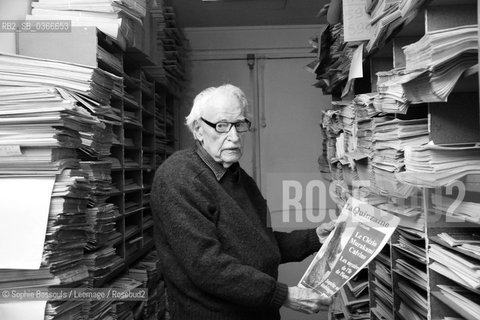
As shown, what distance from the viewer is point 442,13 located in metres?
1.23

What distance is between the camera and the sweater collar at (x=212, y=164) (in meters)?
1.73

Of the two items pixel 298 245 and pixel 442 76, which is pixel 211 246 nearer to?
pixel 298 245

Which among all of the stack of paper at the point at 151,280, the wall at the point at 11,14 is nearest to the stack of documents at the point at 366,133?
the wall at the point at 11,14

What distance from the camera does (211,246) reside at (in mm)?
1531

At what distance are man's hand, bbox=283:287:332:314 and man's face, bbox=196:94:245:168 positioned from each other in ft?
1.64

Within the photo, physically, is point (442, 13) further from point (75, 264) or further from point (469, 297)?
point (75, 264)

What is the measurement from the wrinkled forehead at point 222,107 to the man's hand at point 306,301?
0.62 metres

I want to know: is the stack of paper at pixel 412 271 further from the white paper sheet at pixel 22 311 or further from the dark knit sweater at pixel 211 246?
the white paper sheet at pixel 22 311

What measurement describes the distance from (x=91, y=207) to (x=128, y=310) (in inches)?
41.7

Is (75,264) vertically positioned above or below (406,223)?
below

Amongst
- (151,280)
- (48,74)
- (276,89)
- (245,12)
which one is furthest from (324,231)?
(276,89)

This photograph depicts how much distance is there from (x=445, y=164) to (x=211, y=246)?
0.72 m

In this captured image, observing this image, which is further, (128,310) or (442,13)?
(128,310)

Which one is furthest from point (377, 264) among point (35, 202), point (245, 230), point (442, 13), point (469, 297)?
point (35, 202)
